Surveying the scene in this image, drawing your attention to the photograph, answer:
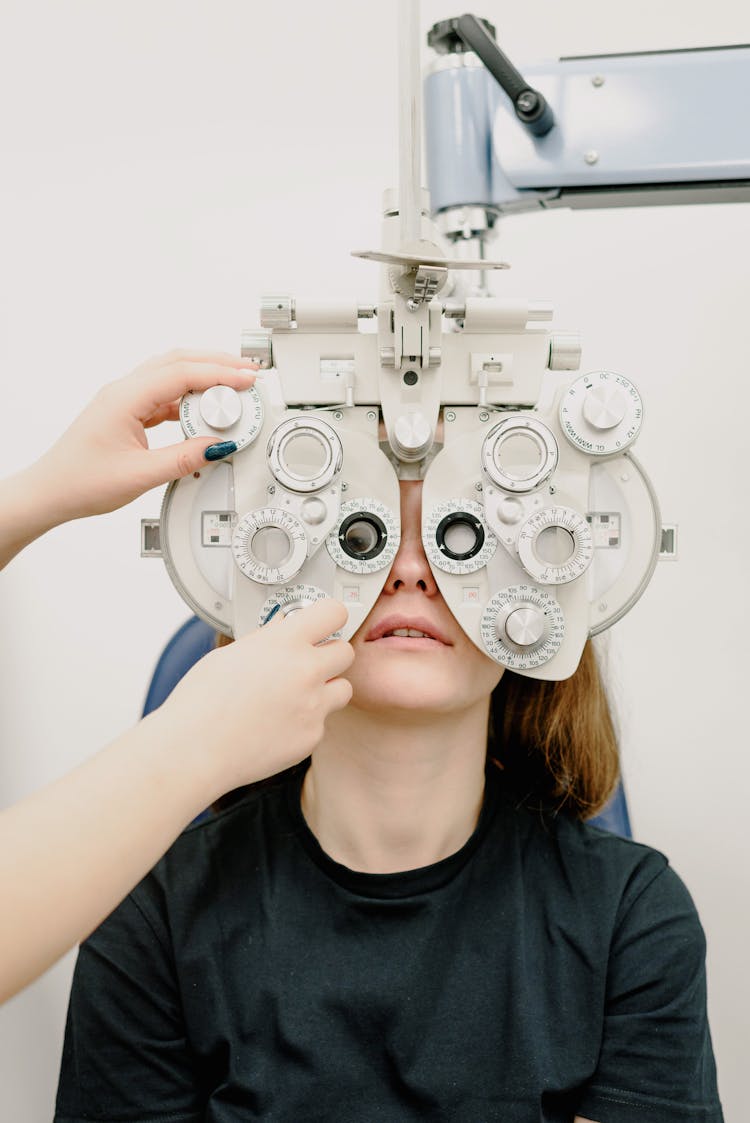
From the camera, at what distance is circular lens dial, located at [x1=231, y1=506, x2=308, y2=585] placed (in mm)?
781

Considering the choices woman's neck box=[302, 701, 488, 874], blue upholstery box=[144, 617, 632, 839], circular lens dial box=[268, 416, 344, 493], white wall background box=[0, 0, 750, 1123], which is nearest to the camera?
circular lens dial box=[268, 416, 344, 493]

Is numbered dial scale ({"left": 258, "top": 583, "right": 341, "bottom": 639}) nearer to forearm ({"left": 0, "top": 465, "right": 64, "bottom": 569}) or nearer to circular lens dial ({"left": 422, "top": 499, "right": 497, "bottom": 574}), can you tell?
circular lens dial ({"left": 422, "top": 499, "right": 497, "bottom": 574})

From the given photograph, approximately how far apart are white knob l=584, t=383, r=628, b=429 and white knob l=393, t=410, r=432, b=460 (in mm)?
123

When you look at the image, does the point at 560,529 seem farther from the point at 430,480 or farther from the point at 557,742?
the point at 557,742

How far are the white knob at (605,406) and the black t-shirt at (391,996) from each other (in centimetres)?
42

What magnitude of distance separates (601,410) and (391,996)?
1.72ft

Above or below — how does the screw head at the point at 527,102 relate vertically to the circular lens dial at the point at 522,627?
above

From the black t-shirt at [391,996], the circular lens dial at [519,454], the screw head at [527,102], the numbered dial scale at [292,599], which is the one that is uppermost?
the screw head at [527,102]

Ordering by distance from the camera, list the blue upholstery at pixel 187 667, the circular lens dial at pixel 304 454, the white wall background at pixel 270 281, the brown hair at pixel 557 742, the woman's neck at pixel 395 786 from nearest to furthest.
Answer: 1. the circular lens dial at pixel 304 454
2. the woman's neck at pixel 395 786
3. the brown hair at pixel 557 742
4. the blue upholstery at pixel 187 667
5. the white wall background at pixel 270 281

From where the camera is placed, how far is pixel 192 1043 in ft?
3.00

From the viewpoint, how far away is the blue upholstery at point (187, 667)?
1213 millimetres

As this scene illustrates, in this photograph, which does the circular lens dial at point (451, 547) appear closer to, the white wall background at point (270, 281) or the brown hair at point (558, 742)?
the brown hair at point (558, 742)

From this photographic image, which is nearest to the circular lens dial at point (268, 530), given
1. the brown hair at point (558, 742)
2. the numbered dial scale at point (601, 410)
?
the numbered dial scale at point (601, 410)

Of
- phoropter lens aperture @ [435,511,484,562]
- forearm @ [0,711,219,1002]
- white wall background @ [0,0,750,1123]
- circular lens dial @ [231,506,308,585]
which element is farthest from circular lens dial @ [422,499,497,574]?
white wall background @ [0,0,750,1123]
